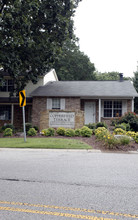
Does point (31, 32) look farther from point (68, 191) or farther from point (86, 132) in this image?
point (68, 191)

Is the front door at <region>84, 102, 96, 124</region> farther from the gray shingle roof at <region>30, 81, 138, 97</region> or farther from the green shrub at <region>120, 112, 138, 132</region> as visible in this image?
the green shrub at <region>120, 112, 138, 132</region>

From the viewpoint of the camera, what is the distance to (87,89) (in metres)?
22.1

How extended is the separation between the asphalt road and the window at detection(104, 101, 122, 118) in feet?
48.0

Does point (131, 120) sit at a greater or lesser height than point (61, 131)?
greater

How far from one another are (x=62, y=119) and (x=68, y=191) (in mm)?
12357

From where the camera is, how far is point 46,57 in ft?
58.0

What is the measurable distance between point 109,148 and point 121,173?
4.98 meters

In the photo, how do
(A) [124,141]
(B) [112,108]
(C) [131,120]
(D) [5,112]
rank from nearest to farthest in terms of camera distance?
(A) [124,141]
(C) [131,120]
(B) [112,108]
(D) [5,112]

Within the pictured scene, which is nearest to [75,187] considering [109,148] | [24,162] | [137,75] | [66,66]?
[24,162]

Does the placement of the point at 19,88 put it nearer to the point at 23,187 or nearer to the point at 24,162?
the point at 24,162

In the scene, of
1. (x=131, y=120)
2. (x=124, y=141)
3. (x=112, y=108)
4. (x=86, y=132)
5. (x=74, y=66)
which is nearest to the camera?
(x=124, y=141)

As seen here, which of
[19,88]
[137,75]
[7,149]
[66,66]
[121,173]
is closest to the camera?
[121,173]

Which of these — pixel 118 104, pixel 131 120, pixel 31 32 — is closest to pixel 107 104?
pixel 118 104

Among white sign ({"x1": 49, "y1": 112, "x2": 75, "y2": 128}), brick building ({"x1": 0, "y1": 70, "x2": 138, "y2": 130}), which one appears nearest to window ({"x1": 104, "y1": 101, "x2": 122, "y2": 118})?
brick building ({"x1": 0, "y1": 70, "x2": 138, "y2": 130})
